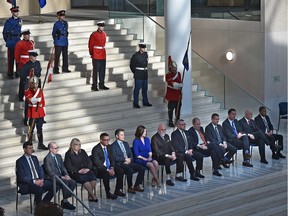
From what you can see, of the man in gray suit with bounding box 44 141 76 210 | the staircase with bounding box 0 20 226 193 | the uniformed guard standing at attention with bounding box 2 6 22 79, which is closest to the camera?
the man in gray suit with bounding box 44 141 76 210

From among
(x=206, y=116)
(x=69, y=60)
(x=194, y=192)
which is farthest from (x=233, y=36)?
(x=194, y=192)

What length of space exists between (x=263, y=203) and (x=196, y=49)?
29.4 ft

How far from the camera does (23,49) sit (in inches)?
812

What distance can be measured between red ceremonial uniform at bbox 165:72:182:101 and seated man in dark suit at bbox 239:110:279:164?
2.14 meters

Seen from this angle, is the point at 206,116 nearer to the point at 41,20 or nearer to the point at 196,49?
the point at 196,49

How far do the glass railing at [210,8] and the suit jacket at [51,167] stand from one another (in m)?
9.54

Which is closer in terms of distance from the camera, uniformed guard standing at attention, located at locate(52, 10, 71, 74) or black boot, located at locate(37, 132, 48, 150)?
black boot, located at locate(37, 132, 48, 150)

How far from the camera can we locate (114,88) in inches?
882

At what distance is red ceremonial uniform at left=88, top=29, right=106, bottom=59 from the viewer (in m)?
22.0

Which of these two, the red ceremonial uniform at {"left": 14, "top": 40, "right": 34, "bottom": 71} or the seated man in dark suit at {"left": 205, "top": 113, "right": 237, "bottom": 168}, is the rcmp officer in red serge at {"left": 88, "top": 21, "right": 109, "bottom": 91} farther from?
the seated man in dark suit at {"left": 205, "top": 113, "right": 237, "bottom": 168}

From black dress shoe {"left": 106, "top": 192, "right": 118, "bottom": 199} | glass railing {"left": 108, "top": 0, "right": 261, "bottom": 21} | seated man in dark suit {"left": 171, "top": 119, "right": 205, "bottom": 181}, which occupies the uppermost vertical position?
glass railing {"left": 108, "top": 0, "right": 261, "bottom": 21}

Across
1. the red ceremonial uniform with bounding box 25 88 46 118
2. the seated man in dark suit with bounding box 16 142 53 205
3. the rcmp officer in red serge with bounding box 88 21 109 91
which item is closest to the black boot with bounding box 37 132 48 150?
the red ceremonial uniform with bounding box 25 88 46 118

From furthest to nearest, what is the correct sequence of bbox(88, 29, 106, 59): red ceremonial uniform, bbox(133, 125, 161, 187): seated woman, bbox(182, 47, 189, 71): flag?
bbox(88, 29, 106, 59): red ceremonial uniform < bbox(182, 47, 189, 71): flag < bbox(133, 125, 161, 187): seated woman

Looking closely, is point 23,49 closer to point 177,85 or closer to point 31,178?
point 177,85
